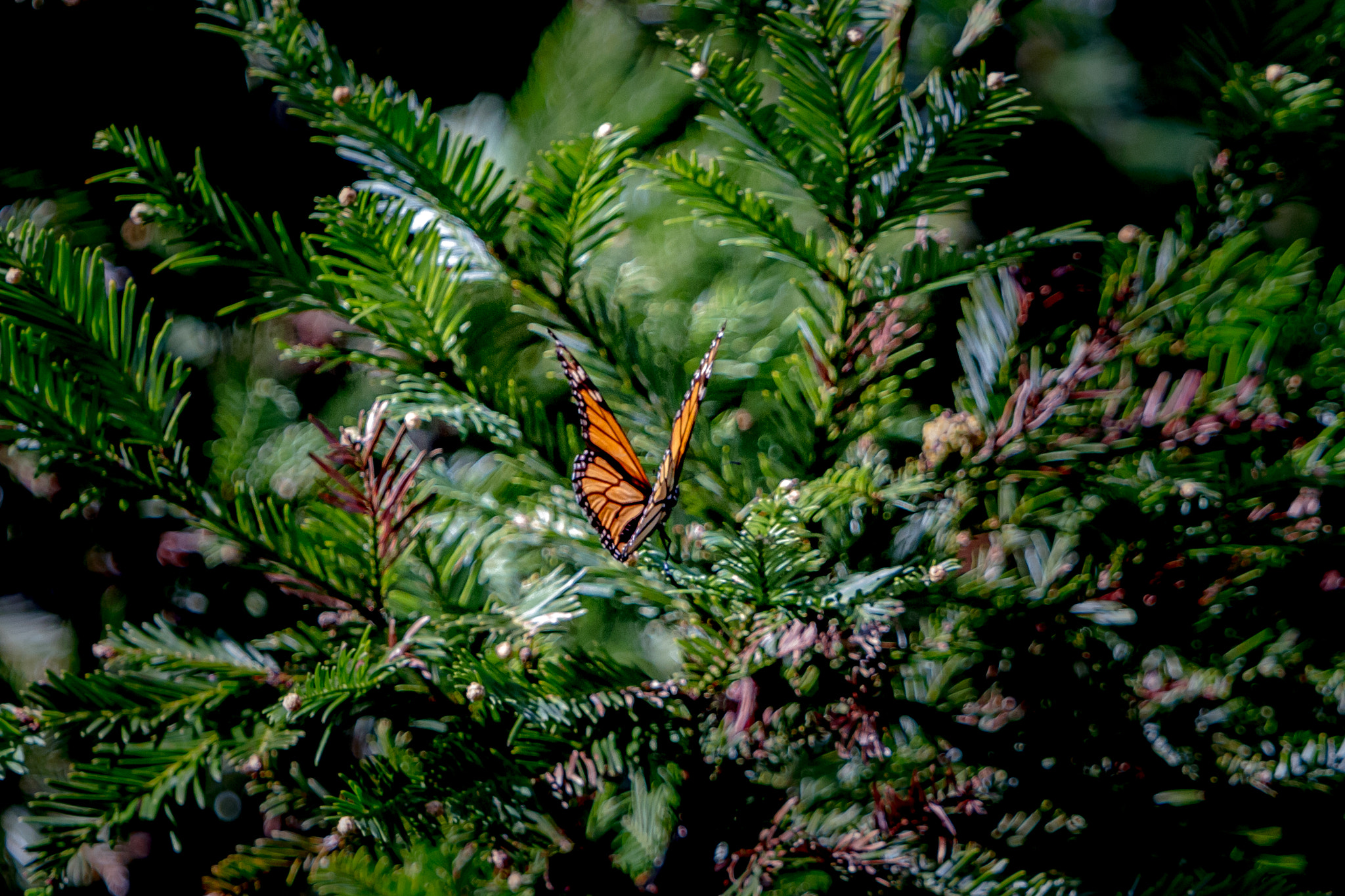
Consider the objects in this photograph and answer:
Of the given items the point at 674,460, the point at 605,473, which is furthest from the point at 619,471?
the point at 674,460

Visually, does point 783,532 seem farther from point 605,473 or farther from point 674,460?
point 605,473

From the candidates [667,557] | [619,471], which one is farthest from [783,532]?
[619,471]

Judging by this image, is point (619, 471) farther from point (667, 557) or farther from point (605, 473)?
point (667, 557)

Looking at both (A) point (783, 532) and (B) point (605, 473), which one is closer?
(A) point (783, 532)
